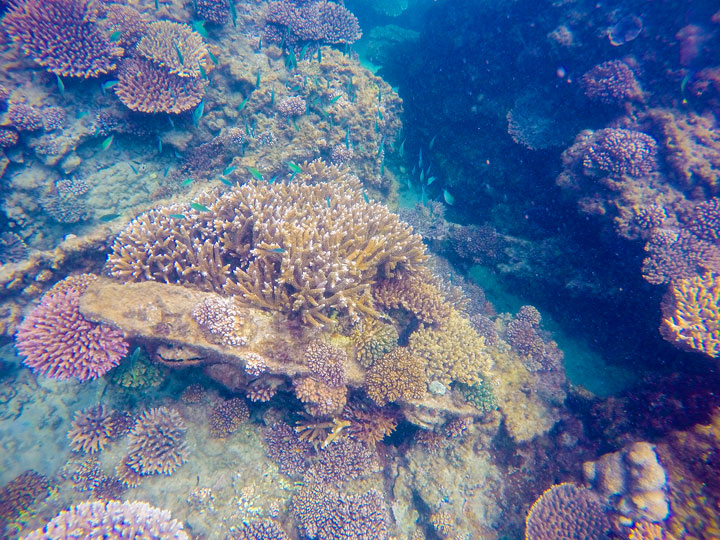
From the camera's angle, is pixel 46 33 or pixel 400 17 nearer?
pixel 46 33

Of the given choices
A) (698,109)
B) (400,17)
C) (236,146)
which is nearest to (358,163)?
(236,146)

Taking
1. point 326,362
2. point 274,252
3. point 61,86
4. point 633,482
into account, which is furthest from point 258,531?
point 61,86

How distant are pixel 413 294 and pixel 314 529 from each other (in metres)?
3.91

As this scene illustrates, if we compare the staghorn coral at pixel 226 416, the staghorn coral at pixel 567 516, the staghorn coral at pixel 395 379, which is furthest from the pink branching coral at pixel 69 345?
the staghorn coral at pixel 567 516

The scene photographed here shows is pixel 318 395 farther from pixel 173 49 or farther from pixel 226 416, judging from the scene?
pixel 173 49

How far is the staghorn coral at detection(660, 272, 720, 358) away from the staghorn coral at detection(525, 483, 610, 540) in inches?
118

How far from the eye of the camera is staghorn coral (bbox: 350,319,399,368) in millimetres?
4434

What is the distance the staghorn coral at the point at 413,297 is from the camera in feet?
16.1

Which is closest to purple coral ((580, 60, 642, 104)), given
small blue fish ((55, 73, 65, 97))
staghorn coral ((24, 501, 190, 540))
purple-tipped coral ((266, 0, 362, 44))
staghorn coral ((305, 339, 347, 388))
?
purple-tipped coral ((266, 0, 362, 44))

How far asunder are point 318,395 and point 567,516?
4052 millimetres

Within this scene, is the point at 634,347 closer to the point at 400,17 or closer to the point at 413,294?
the point at 413,294

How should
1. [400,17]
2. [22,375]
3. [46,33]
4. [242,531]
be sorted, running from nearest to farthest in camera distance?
1. [242,531]
2. [22,375]
3. [46,33]
4. [400,17]

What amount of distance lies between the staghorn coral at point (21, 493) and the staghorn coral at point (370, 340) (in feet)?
18.0

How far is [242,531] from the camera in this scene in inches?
183
